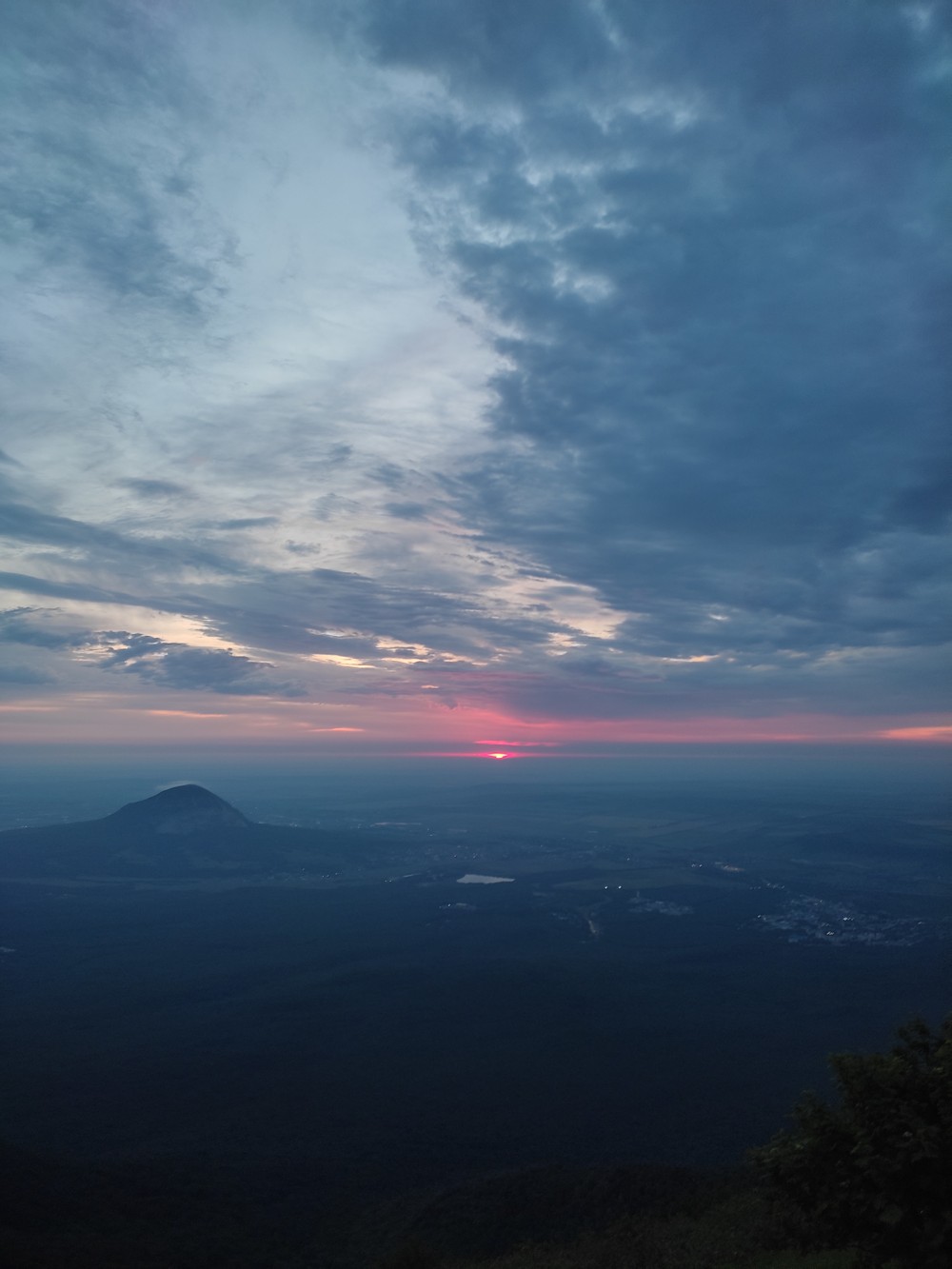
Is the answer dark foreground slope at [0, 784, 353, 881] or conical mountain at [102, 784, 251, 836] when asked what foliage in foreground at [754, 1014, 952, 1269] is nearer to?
dark foreground slope at [0, 784, 353, 881]

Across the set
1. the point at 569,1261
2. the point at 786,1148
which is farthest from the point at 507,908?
the point at 786,1148

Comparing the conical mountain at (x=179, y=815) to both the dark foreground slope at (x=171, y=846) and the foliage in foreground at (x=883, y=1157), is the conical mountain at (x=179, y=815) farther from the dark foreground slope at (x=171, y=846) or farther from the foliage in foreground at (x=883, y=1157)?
the foliage in foreground at (x=883, y=1157)

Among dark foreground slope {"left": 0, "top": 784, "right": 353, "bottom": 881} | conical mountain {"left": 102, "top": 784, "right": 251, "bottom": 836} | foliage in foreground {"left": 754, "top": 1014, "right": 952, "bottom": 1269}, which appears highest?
foliage in foreground {"left": 754, "top": 1014, "right": 952, "bottom": 1269}

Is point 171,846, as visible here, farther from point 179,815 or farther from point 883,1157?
point 883,1157

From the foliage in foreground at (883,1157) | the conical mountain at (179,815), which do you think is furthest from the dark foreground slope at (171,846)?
the foliage in foreground at (883,1157)

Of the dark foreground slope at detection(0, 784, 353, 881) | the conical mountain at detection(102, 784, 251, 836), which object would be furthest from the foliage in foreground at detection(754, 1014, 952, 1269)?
the conical mountain at detection(102, 784, 251, 836)

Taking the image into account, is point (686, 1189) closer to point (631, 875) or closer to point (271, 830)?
point (631, 875)
